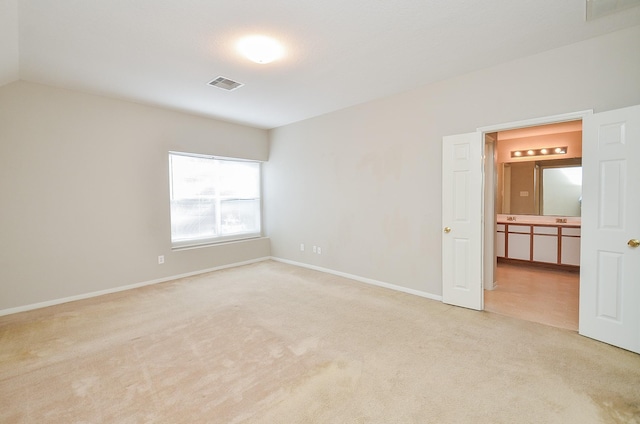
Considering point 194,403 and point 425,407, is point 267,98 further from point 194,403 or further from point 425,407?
point 425,407

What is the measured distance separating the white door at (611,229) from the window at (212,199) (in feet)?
17.8

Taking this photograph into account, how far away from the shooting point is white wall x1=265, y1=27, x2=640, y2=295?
2.82m

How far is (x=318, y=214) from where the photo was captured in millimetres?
5422

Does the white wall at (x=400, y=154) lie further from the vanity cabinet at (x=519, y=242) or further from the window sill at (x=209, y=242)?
the vanity cabinet at (x=519, y=242)

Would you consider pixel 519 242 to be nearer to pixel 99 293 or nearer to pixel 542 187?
pixel 542 187

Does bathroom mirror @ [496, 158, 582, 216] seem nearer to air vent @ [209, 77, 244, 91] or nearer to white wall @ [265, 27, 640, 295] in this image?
white wall @ [265, 27, 640, 295]

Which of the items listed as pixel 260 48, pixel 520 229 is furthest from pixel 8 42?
pixel 520 229

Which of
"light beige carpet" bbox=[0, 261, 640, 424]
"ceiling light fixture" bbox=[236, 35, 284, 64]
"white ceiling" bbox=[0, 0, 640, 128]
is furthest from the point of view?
"ceiling light fixture" bbox=[236, 35, 284, 64]

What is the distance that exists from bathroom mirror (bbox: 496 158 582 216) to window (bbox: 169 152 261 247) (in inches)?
215

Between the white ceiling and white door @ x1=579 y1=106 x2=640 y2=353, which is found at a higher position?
the white ceiling

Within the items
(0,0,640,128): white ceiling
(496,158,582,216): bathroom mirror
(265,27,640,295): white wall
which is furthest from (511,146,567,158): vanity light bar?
(0,0,640,128): white ceiling

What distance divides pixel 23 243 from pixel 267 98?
11.9 feet

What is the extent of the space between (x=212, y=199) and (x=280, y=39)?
3700mm

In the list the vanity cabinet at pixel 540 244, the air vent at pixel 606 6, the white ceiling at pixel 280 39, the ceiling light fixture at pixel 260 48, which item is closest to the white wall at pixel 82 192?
the white ceiling at pixel 280 39
